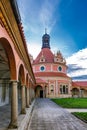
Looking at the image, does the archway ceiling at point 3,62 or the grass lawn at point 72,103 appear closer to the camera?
the archway ceiling at point 3,62

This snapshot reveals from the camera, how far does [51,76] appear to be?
5347 cm

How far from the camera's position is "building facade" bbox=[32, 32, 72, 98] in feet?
174

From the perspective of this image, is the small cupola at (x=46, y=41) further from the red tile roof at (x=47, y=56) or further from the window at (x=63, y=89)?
the window at (x=63, y=89)

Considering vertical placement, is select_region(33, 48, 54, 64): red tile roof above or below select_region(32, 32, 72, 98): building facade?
above

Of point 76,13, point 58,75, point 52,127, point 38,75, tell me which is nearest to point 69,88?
point 58,75

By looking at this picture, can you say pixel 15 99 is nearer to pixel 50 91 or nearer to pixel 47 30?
pixel 50 91

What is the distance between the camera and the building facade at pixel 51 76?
53.1 m

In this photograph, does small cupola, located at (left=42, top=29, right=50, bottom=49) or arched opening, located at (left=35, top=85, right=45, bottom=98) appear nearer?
arched opening, located at (left=35, top=85, right=45, bottom=98)

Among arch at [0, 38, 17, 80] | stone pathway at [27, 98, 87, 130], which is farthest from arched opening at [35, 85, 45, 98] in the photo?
arch at [0, 38, 17, 80]

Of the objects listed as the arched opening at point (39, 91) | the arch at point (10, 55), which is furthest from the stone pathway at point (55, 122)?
the arched opening at point (39, 91)

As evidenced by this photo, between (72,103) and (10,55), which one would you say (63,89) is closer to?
(72,103)

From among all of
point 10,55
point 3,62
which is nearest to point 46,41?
point 3,62

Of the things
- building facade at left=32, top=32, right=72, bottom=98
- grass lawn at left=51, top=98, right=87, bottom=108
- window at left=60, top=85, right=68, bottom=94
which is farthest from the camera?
window at left=60, top=85, right=68, bottom=94

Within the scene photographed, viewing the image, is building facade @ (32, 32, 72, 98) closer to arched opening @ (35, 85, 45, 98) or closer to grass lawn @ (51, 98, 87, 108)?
arched opening @ (35, 85, 45, 98)
